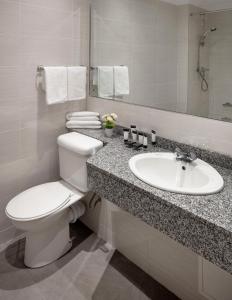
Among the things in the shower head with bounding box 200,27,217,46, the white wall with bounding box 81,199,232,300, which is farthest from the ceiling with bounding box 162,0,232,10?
the white wall with bounding box 81,199,232,300

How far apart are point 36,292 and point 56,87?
137cm

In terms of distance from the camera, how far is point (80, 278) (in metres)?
1.69

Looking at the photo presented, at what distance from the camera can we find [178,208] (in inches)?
39.5

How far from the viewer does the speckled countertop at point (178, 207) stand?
3.00 feet

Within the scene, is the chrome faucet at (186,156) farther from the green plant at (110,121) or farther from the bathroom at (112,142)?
the green plant at (110,121)

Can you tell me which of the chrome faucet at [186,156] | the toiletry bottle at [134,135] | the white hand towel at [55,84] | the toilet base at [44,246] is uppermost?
the white hand towel at [55,84]

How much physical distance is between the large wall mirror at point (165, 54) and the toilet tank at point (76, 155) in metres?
0.44

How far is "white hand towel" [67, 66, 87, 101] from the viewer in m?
1.93

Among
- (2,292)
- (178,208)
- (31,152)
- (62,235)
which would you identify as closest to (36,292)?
(2,292)

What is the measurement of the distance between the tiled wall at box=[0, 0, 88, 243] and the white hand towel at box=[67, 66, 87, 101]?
11 cm

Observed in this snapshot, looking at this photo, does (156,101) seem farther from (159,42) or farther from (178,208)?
(178,208)

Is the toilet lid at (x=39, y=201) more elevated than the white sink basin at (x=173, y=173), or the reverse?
the white sink basin at (x=173, y=173)

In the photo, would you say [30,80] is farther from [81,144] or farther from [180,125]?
[180,125]

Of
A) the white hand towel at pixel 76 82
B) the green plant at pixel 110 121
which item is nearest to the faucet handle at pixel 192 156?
the green plant at pixel 110 121
